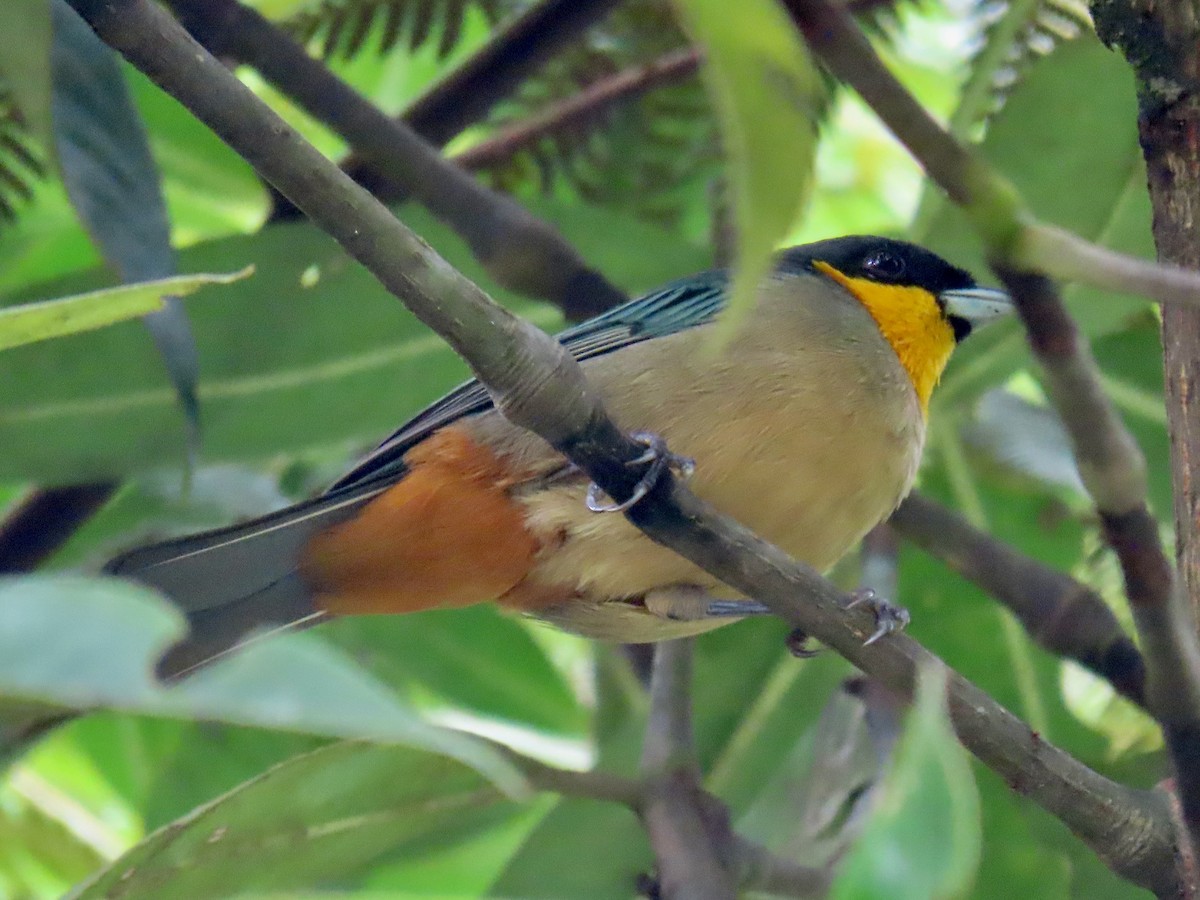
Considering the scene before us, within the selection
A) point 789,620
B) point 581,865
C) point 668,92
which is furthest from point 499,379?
point 668,92

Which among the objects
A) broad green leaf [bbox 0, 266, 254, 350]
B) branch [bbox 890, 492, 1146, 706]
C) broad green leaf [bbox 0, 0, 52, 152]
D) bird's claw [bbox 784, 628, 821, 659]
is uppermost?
broad green leaf [bbox 0, 0, 52, 152]

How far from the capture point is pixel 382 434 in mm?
2898

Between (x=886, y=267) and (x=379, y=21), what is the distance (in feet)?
3.72

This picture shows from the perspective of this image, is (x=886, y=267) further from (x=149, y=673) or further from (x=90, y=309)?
(x=149, y=673)

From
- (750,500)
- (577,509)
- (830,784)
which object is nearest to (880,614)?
(750,500)

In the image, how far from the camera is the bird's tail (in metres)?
2.14

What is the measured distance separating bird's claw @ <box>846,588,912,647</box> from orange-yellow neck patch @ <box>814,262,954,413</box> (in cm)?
78

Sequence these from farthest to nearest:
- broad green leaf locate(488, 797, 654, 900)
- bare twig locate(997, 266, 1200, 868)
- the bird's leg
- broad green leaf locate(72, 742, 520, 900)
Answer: broad green leaf locate(488, 797, 654, 900)
the bird's leg
broad green leaf locate(72, 742, 520, 900)
bare twig locate(997, 266, 1200, 868)

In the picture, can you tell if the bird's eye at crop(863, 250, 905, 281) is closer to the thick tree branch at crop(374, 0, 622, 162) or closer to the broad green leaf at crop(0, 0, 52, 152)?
the thick tree branch at crop(374, 0, 622, 162)

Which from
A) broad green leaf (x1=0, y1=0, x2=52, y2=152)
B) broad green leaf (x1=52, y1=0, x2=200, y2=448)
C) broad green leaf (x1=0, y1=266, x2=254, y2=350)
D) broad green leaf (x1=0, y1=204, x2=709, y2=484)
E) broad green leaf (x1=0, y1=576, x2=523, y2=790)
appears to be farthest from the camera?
broad green leaf (x1=0, y1=204, x2=709, y2=484)

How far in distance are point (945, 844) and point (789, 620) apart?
0.77 meters

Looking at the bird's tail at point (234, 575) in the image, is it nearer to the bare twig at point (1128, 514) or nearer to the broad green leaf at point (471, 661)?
the broad green leaf at point (471, 661)

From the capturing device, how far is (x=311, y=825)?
6.93 feet

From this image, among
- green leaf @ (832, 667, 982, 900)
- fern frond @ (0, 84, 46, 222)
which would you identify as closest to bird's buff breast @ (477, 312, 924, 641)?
fern frond @ (0, 84, 46, 222)
